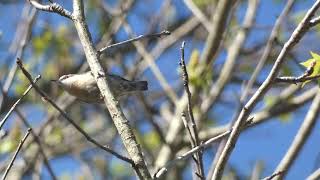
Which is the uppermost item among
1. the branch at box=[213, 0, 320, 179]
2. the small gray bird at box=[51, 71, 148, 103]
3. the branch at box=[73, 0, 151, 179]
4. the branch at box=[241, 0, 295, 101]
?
the branch at box=[241, 0, 295, 101]

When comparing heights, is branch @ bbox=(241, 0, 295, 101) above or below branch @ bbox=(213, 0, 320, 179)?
above

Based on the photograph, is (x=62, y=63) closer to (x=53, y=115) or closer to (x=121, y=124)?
(x=53, y=115)

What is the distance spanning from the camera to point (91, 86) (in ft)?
8.16

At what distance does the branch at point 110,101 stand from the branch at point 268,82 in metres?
0.23

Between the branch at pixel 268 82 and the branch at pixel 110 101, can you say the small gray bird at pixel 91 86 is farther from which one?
the branch at pixel 268 82

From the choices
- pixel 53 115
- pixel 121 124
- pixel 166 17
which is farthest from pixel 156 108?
pixel 121 124

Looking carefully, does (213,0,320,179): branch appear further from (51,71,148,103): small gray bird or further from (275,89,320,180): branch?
(275,89,320,180): branch

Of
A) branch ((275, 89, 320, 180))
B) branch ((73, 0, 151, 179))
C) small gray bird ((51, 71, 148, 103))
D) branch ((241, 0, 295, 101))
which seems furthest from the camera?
branch ((241, 0, 295, 101))

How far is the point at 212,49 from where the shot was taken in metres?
4.36

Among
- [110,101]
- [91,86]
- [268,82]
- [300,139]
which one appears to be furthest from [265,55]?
[268,82]

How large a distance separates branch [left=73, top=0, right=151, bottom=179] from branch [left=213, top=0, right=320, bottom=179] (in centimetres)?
23

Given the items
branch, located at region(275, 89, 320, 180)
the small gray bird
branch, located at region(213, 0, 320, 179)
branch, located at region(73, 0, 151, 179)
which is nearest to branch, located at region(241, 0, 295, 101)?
branch, located at region(275, 89, 320, 180)

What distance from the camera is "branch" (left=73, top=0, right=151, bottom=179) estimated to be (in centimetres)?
202

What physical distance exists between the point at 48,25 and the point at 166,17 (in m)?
1.08
